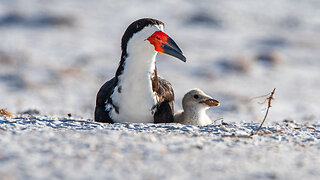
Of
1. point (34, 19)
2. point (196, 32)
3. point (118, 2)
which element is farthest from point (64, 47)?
point (118, 2)

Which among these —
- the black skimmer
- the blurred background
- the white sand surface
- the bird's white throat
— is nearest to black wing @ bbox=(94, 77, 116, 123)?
the bird's white throat

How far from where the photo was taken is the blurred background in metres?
13.5

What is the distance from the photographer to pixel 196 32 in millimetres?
25609

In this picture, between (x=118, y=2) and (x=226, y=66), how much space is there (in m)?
15.1

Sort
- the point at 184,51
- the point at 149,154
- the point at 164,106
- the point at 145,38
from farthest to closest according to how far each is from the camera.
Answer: the point at 184,51, the point at 164,106, the point at 145,38, the point at 149,154

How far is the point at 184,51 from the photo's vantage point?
20.9m

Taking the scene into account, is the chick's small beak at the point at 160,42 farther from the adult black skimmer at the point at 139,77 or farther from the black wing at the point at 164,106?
the black wing at the point at 164,106

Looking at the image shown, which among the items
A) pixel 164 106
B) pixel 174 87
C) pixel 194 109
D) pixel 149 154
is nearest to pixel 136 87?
pixel 164 106

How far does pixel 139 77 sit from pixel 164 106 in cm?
54

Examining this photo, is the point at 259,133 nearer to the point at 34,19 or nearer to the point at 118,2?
the point at 34,19

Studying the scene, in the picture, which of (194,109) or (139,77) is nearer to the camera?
(139,77)

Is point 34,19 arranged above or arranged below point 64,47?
above

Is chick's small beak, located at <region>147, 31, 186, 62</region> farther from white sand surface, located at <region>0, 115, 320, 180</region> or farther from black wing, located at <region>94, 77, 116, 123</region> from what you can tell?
white sand surface, located at <region>0, 115, 320, 180</region>

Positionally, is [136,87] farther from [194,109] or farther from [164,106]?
[194,109]
